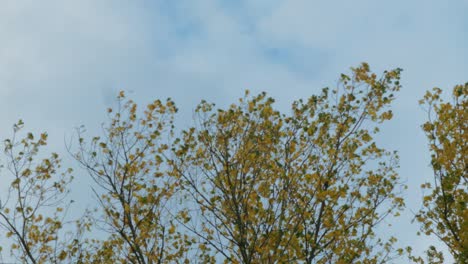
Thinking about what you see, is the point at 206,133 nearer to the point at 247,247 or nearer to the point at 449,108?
the point at 247,247

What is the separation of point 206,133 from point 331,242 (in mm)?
3821

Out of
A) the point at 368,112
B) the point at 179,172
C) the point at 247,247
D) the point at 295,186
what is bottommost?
the point at 247,247

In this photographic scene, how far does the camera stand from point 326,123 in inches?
573

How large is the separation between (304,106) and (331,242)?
323cm

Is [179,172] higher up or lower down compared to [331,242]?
higher up

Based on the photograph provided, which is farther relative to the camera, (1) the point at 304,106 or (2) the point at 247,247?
(1) the point at 304,106

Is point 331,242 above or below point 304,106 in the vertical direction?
below

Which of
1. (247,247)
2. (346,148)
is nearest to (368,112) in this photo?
(346,148)

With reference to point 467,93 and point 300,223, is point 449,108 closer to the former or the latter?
point 467,93

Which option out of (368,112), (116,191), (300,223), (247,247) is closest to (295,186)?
(300,223)

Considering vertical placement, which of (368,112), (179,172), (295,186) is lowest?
(295,186)

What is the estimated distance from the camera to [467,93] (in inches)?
593

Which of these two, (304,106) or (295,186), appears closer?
(295,186)

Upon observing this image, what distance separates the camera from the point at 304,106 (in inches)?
581
